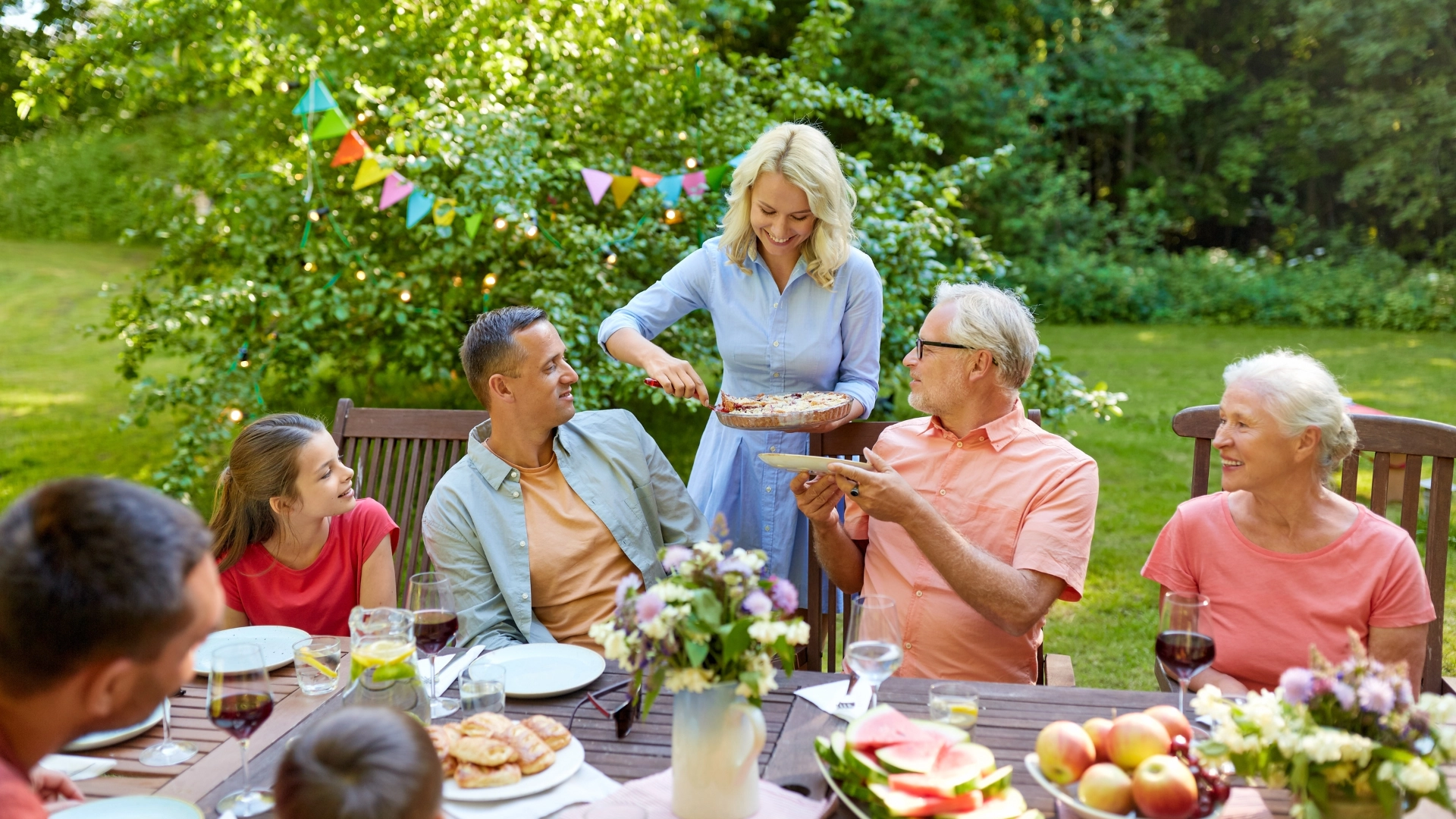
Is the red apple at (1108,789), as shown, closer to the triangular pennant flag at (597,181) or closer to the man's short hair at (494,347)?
the man's short hair at (494,347)

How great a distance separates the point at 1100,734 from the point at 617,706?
32.6 inches

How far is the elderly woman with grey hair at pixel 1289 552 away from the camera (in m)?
2.15

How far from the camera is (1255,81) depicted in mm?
15648

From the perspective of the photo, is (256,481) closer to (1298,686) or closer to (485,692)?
(485,692)

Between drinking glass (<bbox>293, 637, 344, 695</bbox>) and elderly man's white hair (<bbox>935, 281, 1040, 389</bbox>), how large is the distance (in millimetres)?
1498

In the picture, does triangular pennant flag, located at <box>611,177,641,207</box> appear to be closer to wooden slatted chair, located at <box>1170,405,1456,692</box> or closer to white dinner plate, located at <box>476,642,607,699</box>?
wooden slatted chair, located at <box>1170,405,1456,692</box>

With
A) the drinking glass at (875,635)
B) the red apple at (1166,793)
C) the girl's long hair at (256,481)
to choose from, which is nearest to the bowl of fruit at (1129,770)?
the red apple at (1166,793)

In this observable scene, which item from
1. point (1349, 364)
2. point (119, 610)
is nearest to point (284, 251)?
point (119, 610)

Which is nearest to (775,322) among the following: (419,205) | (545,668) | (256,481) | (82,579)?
(545,668)

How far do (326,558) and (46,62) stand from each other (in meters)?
3.84

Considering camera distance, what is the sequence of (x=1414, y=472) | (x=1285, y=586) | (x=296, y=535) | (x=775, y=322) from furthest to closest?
(x=775, y=322)
(x=296, y=535)
(x=1414, y=472)
(x=1285, y=586)

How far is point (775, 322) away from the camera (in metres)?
3.02

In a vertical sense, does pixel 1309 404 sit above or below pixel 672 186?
below

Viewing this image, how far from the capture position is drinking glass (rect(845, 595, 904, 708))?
1.72 meters
